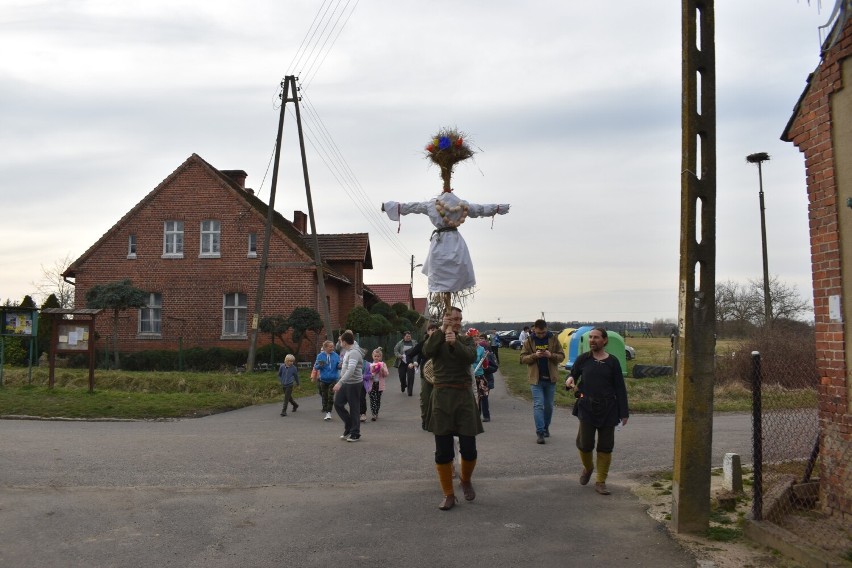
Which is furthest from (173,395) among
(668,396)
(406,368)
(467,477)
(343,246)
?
(343,246)

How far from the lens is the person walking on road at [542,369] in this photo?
11.0 m

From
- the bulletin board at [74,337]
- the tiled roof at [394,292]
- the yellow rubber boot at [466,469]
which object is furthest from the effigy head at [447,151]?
the tiled roof at [394,292]

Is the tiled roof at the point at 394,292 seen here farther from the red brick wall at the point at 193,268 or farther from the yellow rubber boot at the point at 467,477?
the yellow rubber boot at the point at 467,477

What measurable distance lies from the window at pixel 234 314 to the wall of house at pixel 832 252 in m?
26.2

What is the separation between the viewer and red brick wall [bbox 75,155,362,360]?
30031 mm

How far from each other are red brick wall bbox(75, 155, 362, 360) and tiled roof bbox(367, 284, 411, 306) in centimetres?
2881

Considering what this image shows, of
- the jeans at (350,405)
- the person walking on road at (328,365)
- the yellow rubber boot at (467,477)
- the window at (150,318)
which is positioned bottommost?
the yellow rubber boot at (467,477)

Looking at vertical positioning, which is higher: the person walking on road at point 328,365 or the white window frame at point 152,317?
the white window frame at point 152,317

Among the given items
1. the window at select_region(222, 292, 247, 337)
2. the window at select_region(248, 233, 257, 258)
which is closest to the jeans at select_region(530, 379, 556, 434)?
the window at select_region(222, 292, 247, 337)

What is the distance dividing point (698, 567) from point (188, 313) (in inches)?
1100

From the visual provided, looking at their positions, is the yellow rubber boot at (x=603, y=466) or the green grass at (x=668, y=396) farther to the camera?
the green grass at (x=668, y=396)

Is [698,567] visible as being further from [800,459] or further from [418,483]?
[800,459]

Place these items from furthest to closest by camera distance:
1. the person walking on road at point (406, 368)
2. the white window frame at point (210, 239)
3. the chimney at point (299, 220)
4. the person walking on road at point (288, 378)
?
1. the chimney at point (299, 220)
2. the white window frame at point (210, 239)
3. the person walking on road at point (406, 368)
4. the person walking on road at point (288, 378)

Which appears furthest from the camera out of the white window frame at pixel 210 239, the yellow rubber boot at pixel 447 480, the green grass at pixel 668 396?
the white window frame at pixel 210 239
